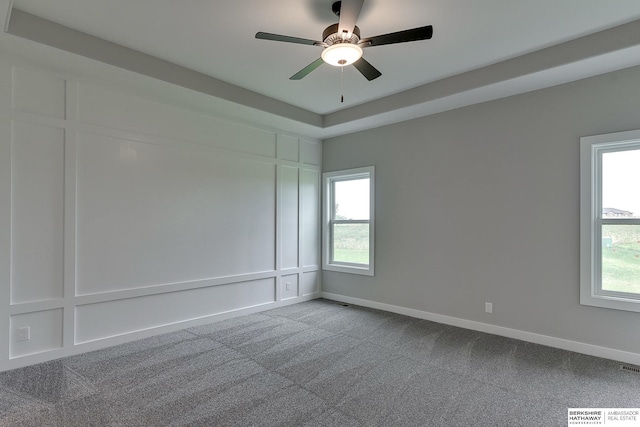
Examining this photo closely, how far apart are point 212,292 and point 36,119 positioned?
256cm

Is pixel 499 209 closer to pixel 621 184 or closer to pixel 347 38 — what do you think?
pixel 621 184

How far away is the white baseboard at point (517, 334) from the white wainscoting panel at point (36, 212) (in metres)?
3.84

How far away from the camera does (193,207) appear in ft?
13.7

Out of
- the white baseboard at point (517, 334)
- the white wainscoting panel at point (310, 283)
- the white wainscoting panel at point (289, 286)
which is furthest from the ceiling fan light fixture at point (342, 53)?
the white wainscoting panel at point (310, 283)

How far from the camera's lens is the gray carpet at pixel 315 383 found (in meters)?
2.27

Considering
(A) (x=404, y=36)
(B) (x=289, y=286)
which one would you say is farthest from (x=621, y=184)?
(B) (x=289, y=286)

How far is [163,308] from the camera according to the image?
389 centimetres

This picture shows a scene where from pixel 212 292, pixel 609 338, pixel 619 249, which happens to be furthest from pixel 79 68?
pixel 609 338

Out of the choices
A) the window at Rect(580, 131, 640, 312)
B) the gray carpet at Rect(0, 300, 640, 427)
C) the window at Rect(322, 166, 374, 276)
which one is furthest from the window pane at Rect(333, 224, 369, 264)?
the window at Rect(580, 131, 640, 312)

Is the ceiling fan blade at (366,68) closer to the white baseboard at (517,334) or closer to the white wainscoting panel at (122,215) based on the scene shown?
the white wainscoting panel at (122,215)

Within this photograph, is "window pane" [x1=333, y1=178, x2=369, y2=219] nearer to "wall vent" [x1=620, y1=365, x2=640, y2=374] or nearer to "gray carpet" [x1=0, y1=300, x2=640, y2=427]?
"gray carpet" [x1=0, y1=300, x2=640, y2=427]

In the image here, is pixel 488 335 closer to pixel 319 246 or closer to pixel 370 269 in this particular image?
pixel 370 269

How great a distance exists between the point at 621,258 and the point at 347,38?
3263mm

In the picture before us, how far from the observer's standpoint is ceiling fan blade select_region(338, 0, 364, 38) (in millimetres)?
2125
